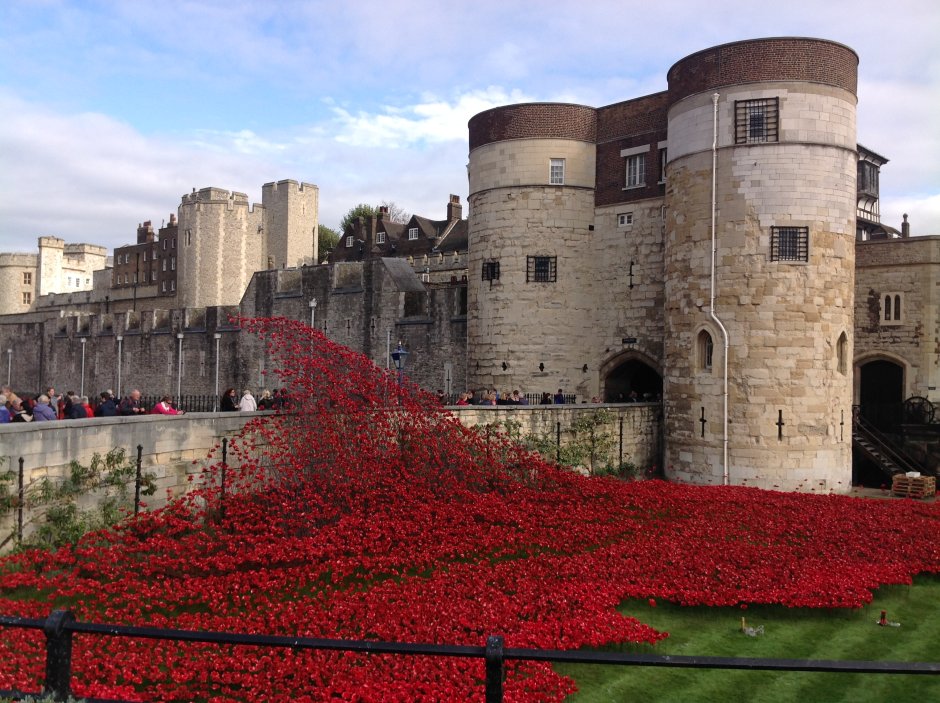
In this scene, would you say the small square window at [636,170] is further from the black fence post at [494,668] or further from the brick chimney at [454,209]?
the brick chimney at [454,209]

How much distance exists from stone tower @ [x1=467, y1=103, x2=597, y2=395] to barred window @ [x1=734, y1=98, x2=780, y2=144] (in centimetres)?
630

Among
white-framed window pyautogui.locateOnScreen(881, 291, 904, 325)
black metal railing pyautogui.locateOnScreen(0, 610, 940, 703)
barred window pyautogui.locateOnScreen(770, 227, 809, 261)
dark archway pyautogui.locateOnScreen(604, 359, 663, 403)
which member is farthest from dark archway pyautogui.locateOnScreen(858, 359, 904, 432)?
Result: black metal railing pyautogui.locateOnScreen(0, 610, 940, 703)

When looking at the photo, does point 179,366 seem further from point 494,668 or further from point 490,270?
point 494,668

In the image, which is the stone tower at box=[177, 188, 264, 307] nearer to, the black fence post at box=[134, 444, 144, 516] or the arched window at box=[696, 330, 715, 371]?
the arched window at box=[696, 330, 715, 371]

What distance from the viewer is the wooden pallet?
1986 centimetres

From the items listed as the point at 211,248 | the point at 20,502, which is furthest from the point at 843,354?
the point at 211,248

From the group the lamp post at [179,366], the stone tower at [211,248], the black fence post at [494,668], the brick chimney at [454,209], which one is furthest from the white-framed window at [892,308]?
the stone tower at [211,248]

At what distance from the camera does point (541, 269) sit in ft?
84.5

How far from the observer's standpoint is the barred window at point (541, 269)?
25609 millimetres

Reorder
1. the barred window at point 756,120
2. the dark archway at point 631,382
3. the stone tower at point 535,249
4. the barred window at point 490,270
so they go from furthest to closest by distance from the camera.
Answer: the dark archway at point 631,382 → the barred window at point 490,270 → the stone tower at point 535,249 → the barred window at point 756,120

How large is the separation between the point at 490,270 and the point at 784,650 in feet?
59.4

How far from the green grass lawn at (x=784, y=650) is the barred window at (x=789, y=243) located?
→ 32.0ft

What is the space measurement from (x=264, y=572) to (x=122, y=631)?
686 cm

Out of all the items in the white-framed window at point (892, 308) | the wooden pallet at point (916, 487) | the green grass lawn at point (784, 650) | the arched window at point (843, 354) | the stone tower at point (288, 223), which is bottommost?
the green grass lawn at point (784, 650)
